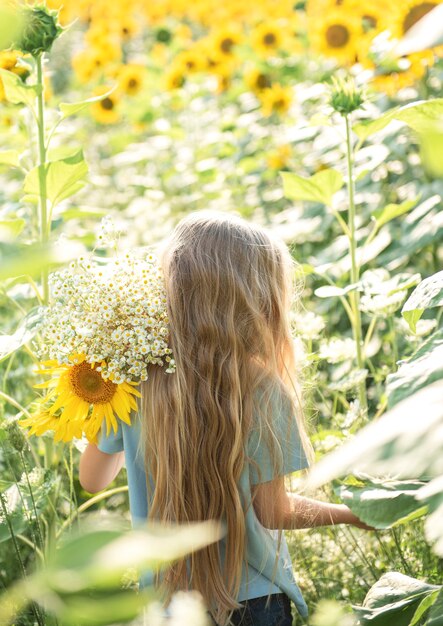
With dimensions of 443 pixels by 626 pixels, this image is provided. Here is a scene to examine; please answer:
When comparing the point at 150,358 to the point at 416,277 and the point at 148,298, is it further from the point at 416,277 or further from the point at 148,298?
the point at 416,277

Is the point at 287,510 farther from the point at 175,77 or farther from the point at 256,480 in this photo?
the point at 175,77

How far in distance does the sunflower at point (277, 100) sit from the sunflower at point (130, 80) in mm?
800

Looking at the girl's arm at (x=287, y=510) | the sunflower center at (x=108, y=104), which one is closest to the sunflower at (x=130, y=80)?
the sunflower center at (x=108, y=104)

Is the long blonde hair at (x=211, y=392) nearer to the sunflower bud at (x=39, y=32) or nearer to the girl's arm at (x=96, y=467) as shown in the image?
the girl's arm at (x=96, y=467)

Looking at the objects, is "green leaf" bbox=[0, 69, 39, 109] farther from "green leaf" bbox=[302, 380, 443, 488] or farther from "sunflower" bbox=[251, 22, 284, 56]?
"sunflower" bbox=[251, 22, 284, 56]

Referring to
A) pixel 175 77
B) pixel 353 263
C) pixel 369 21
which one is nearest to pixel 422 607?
pixel 353 263

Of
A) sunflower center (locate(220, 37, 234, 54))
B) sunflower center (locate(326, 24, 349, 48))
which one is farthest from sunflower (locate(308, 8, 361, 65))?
sunflower center (locate(220, 37, 234, 54))

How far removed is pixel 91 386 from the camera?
97cm

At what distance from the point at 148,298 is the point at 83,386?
14cm

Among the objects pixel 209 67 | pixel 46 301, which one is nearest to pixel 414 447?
pixel 46 301

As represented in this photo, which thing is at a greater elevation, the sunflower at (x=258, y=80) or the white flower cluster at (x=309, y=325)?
the sunflower at (x=258, y=80)

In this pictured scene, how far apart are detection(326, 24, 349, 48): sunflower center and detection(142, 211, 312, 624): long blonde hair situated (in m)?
1.60

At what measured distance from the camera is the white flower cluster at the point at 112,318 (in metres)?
0.96

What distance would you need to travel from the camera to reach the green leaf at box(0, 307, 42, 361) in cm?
94
